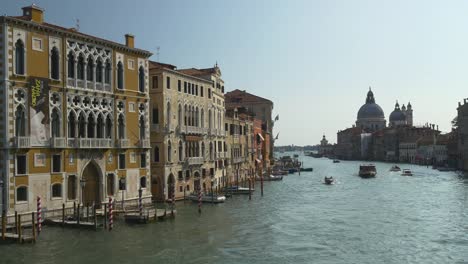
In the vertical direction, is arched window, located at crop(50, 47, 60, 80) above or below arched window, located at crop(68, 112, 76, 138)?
above

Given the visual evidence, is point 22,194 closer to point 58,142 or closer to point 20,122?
point 58,142

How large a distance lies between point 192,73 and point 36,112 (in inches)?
722

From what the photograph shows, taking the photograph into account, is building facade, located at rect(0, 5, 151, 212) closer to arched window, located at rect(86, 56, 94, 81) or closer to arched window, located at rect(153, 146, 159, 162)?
arched window, located at rect(86, 56, 94, 81)

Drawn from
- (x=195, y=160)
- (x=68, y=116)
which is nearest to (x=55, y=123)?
(x=68, y=116)

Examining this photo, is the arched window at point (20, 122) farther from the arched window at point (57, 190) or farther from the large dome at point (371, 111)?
the large dome at point (371, 111)

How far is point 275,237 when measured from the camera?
77.0 feet

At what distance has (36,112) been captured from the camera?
23.9 metres

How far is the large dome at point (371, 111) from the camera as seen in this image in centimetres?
17038

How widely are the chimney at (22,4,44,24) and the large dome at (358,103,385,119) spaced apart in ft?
505

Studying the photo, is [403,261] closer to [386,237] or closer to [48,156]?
[386,237]

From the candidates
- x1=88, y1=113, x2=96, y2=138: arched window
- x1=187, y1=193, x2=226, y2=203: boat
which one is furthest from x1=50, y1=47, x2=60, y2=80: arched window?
x1=187, y1=193, x2=226, y2=203: boat

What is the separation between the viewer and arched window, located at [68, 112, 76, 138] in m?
25.8

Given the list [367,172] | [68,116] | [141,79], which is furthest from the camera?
[367,172]

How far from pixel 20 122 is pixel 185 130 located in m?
14.1
